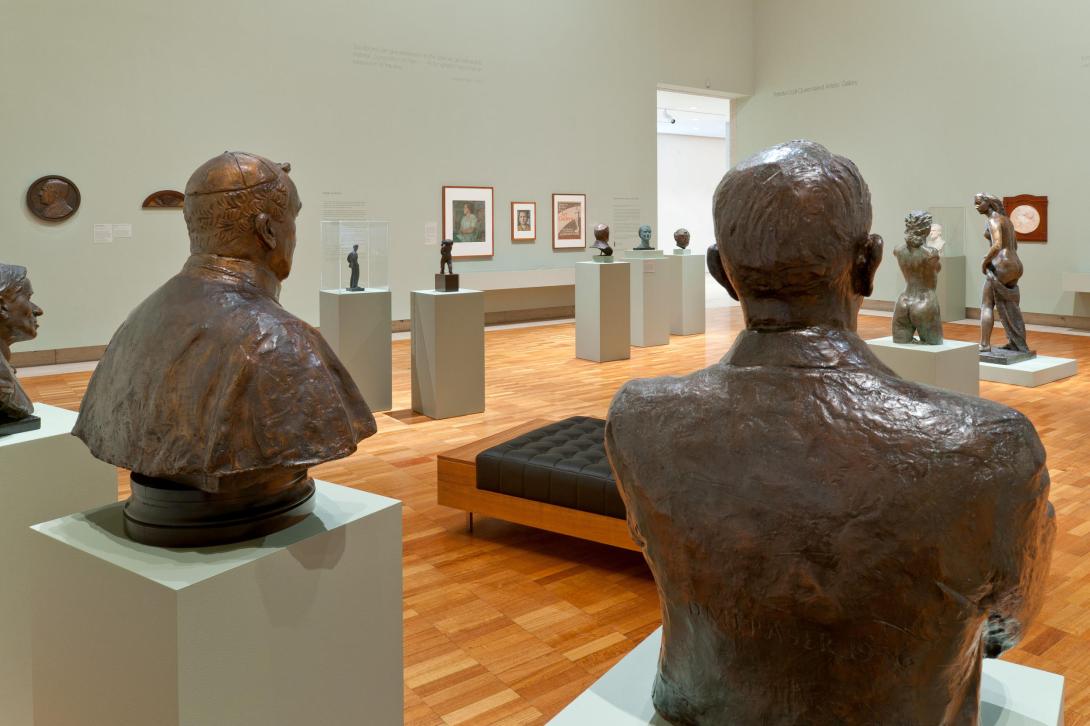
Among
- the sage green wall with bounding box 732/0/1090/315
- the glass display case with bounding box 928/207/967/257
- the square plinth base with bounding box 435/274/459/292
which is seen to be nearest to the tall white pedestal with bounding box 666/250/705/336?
the glass display case with bounding box 928/207/967/257

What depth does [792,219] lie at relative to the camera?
151 cm

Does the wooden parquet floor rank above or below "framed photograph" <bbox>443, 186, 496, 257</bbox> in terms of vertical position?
below

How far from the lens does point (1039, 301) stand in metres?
15.0

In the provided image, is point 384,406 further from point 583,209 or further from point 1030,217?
point 1030,217

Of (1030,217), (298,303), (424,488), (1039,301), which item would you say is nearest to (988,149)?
(1030,217)

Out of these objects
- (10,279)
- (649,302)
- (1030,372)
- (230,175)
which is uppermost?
(230,175)

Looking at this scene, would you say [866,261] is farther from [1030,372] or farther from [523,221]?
[523,221]

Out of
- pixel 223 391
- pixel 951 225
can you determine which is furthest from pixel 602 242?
pixel 223 391

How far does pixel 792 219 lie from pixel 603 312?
32.4ft

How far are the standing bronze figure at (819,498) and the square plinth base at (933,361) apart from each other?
5963mm

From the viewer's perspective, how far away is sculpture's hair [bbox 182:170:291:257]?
2.70 metres

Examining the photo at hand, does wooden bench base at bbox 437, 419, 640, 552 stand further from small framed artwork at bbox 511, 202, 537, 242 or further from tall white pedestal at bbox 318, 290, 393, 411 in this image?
small framed artwork at bbox 511, 202, 537, 242

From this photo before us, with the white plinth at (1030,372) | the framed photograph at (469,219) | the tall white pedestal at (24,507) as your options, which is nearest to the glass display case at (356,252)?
the tall white pedestal at (24,507)

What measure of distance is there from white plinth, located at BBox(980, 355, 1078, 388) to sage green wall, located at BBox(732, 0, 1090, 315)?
5.11 metres
